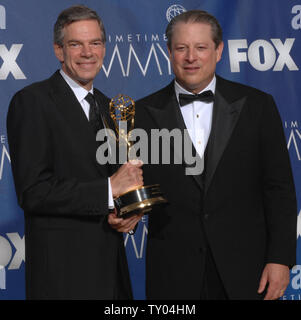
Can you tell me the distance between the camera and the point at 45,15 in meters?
3.24

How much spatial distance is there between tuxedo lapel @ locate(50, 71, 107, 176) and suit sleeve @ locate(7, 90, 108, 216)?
0.07m

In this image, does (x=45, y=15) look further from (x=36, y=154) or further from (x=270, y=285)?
(x=270, y=285)

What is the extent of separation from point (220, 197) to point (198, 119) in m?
0.36

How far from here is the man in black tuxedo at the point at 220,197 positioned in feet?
7.34

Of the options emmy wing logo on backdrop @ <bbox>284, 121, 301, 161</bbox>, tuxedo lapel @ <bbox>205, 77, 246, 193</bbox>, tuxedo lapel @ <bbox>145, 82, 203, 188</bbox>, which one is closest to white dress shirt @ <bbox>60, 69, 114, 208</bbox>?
tuxedo lapel @ <bbox>145, 82, 203, 188</bbox>

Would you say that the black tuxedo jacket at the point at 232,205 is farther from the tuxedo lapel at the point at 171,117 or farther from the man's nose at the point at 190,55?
the man's nose at the point at 190,55

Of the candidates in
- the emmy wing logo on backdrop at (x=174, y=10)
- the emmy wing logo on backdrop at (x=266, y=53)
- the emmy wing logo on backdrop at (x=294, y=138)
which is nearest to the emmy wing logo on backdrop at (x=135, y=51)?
the emmy wing logo on backdrop at (x=174, y=10)

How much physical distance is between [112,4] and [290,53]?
116 cm

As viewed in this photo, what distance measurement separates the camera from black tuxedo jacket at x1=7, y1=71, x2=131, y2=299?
86.3 inches

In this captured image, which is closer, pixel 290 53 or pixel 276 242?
pixel 276 242

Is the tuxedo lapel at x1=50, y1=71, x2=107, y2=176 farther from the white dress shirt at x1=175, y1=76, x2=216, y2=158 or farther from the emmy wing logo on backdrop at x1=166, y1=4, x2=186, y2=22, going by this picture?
the emmy wing logo on backdrop at x1=166, y1=4, x2=186, y2=22

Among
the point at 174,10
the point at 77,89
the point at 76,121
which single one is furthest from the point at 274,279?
the point at 174,10

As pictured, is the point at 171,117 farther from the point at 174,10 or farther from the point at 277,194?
the point at 174,10

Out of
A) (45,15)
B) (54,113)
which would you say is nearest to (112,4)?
(45,15)
